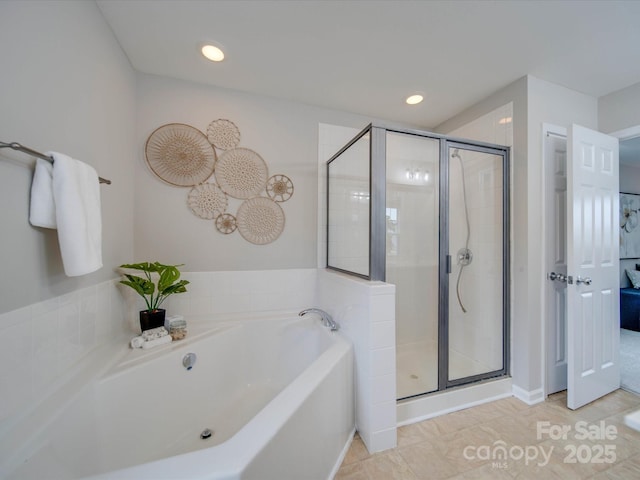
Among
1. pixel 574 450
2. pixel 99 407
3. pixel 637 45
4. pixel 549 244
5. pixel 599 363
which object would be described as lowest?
pixel 574 450

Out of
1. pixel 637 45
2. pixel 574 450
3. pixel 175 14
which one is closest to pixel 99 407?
pixel 175 14

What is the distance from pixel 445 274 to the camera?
6.05ft

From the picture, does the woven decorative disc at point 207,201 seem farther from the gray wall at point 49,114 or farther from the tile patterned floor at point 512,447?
the tile patterned floor at point 512,447

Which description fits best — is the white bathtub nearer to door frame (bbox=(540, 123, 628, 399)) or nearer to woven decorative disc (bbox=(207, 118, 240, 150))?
woven decorative disc (bbox=(207, 118, 240, 150))

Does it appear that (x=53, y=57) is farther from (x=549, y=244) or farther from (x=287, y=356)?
(x=549, y=244)

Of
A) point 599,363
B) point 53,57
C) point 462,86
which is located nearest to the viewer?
point 53,57

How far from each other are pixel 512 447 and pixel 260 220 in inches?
89.1

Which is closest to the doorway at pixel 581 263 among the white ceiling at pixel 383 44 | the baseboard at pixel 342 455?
the white ceiling at pixel 383 44

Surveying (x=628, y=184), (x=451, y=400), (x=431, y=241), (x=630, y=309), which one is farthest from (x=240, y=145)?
(x=628, y=184)

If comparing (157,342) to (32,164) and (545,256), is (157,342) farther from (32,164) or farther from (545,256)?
(545,256)

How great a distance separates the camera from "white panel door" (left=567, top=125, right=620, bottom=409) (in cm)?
172

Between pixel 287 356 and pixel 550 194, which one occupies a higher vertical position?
pixel 550 194

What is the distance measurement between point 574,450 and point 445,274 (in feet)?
3.81

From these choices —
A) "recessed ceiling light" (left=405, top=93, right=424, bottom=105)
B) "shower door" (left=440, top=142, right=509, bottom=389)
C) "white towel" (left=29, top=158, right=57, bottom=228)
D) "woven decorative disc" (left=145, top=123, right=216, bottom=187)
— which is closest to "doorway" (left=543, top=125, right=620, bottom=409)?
"shower door" (left=440, top=142, right=509, bottom=389)
